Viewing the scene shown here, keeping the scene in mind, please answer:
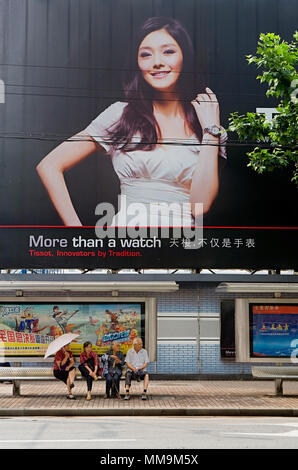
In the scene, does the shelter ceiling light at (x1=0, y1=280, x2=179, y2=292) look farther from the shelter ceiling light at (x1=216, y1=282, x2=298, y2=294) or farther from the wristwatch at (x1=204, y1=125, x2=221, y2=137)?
the wristwatch at (x1=204, y1=125, x2=221, y2=137)

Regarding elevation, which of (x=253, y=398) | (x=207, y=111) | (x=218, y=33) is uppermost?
(x=218, y=33)

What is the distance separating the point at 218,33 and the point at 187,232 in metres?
6.54

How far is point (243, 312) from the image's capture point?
17.2 metres

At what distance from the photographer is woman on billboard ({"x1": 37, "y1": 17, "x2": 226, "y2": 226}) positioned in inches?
687

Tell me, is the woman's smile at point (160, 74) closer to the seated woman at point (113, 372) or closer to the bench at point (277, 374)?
the seated woman at point (113, 372)

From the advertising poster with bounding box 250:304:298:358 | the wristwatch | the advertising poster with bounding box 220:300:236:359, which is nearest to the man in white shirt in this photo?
the advertising poster with bounding box 220:300:236:359

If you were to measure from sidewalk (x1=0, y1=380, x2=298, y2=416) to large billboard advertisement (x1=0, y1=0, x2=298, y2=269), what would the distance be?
3.56 meters

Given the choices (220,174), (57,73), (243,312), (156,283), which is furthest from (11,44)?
(243,312)

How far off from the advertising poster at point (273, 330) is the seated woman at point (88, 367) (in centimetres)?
540

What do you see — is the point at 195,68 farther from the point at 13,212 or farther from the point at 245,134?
the point at 13,212

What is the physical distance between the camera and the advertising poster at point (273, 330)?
→ 55.7ft

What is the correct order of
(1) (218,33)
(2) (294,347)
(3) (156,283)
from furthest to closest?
1. (1) (218,33)
2. (2) (294,347)
3. (3) (156,283)

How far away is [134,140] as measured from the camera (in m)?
17.7

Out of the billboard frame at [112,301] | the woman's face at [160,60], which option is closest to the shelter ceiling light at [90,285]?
the billboard frame at [112,301]
